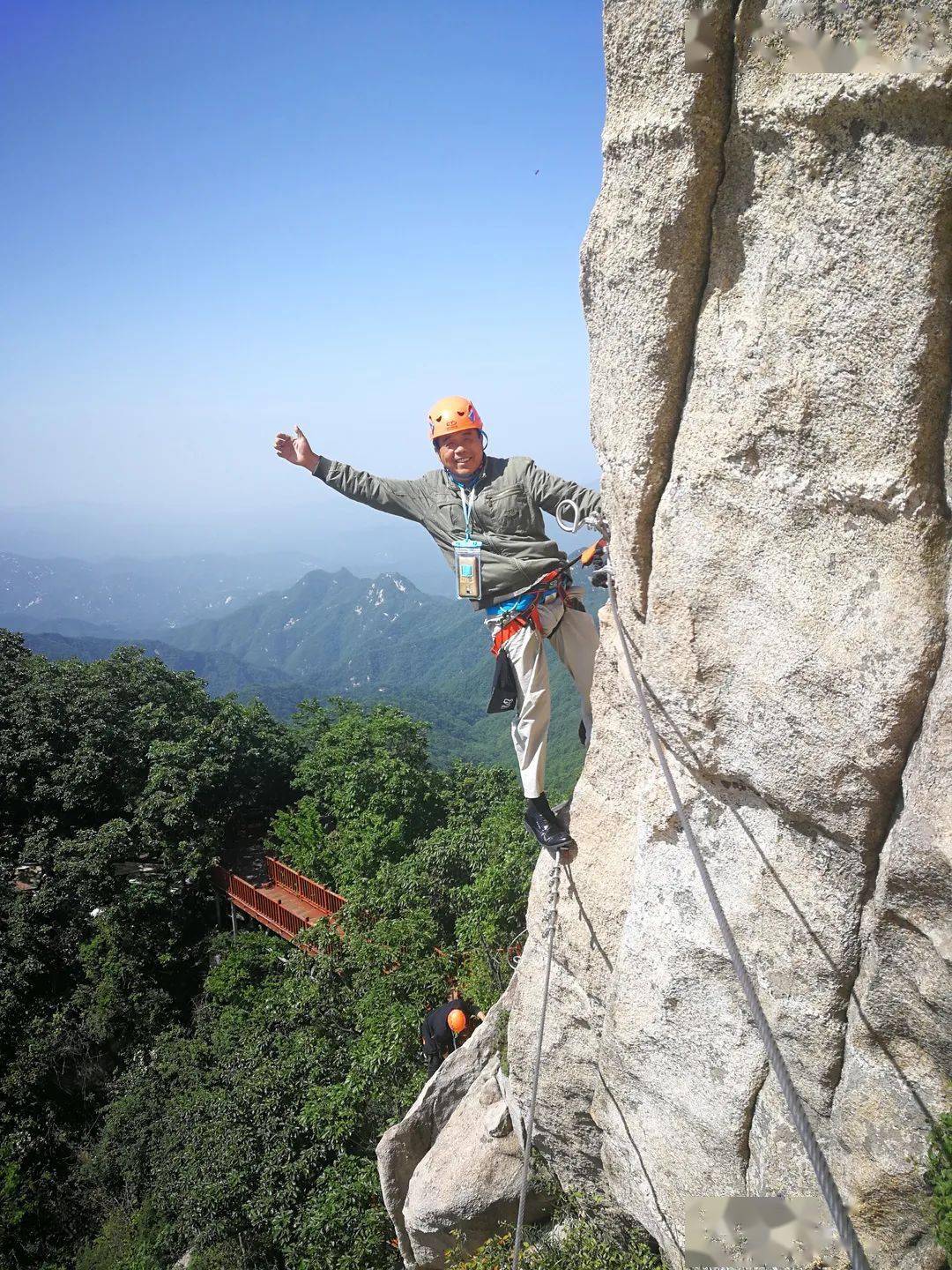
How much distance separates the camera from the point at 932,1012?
12.9 ft

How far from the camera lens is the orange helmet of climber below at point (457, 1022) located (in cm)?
942

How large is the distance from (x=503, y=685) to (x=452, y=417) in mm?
2099

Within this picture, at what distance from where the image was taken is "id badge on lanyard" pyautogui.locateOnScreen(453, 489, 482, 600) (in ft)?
20.6

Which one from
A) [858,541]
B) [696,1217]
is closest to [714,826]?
[858,541]

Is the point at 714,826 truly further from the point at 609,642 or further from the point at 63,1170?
the point at 63,1170

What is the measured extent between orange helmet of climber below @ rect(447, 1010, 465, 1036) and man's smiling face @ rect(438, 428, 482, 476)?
21.0 ft

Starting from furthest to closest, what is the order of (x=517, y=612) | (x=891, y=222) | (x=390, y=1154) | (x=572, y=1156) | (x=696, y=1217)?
(x=390, y=1154) < (x=572, y=1156) < (x=517, y=612) < (x=696, y=1217) < (x=891, y=222)

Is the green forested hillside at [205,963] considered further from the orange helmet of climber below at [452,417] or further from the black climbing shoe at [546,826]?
the orange helmet of climber below at [452,417]

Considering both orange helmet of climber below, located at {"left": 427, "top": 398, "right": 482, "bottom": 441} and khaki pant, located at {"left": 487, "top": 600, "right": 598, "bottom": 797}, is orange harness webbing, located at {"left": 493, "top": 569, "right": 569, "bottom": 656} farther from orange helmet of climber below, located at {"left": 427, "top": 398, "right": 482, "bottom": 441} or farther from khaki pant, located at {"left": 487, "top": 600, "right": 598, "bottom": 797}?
orange helmet of climber below, located at {"left": 427, "top": 398, "right": 482, "bottom": 441}

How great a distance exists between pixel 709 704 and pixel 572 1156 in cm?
449

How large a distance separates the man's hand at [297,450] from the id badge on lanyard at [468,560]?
1.18 meters

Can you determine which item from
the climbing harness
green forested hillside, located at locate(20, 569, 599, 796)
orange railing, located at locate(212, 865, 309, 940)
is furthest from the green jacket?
green forested hillside, located at locate(20, 569, 599, 796)

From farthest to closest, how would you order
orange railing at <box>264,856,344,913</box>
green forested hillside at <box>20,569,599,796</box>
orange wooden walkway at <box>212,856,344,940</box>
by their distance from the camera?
green forested hillside at <box>20,569,599,796</box> < orange wooden walkway at <box>212,856,344,940</box> < orange railing at <box>264,856,344,913</box>

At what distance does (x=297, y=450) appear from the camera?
6.32m
